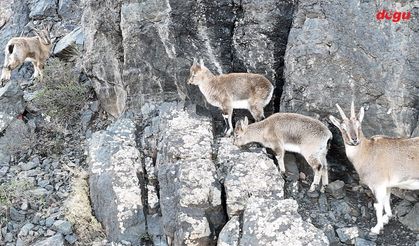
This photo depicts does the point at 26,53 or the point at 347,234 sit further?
the point at 26,53

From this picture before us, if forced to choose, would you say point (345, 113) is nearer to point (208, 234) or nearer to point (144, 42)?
point (208, 234)

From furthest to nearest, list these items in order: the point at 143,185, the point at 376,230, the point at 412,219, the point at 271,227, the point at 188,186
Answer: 1. the point at 143,185
2. the point at 188,186
3. the point at 412,219
4. the point at 376,230
5. the point at 271,227

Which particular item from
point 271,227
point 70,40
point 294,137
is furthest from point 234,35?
point 70,40

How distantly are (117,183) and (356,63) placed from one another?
473 cm

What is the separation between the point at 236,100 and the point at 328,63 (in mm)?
2097

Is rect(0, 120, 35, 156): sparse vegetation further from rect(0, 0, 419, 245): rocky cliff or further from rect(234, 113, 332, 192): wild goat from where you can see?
rect(234, 113, 332, 192): wild goat

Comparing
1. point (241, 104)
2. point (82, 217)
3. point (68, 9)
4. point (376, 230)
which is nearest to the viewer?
point (376, 230)

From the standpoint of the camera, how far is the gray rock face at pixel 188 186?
9.69 meters

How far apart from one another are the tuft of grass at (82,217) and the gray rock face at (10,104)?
139 inches

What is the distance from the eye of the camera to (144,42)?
1240 centimetres

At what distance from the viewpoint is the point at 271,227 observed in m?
9.09

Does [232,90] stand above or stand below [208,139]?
above

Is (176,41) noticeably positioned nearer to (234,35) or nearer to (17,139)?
Result: (234,35)

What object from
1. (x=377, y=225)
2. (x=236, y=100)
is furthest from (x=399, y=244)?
(x=236, y=100)
